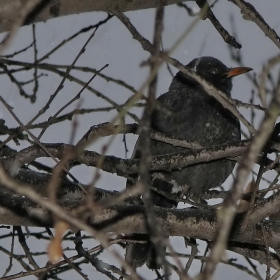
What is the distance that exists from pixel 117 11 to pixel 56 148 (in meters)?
0.79


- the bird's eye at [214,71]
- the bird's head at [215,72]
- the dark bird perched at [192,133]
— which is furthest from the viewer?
the bird's eye at [214,71]

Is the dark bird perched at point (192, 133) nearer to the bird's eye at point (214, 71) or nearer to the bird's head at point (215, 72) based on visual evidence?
the bird's head at point (215, 72)

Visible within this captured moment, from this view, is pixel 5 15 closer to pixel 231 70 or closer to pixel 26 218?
pixel 26 218

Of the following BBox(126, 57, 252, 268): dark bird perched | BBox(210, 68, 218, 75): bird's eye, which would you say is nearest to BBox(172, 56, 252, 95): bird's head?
BBox(210, 68, 218, 75): bird's eye

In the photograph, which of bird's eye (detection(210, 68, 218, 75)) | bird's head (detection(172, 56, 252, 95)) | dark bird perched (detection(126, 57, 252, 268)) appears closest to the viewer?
dark bird perched (detection(126, 57, 252, 268))

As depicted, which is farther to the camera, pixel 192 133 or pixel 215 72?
pixel 215 72

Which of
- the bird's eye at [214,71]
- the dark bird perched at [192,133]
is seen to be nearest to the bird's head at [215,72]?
the bird's eye at [214,71]

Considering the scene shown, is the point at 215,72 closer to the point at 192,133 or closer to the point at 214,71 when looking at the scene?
the point at 214,71

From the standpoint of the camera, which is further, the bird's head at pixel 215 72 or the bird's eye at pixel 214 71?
the bird's eye at pixel 214 71

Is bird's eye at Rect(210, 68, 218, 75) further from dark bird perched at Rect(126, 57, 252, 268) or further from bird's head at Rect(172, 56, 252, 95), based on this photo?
dark bird perched at Rect(126, 57, 252, 268)

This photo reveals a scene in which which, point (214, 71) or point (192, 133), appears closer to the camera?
point (192, 133)

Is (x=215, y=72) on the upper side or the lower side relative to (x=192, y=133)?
upper

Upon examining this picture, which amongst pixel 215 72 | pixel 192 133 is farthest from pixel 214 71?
pixel 192 133

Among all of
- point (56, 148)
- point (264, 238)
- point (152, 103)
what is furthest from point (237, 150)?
point (152, 103)
